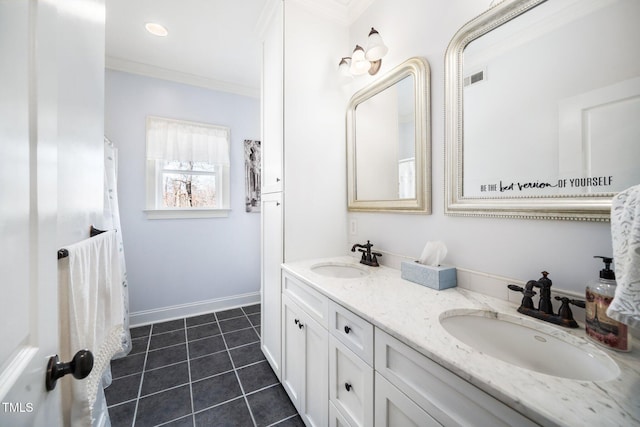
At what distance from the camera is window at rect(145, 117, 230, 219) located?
8.57 feet

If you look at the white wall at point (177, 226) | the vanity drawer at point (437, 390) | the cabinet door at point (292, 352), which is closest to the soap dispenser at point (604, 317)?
the vanity drawer at point (437, 390)

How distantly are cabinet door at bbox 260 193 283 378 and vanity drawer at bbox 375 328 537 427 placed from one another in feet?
3.29

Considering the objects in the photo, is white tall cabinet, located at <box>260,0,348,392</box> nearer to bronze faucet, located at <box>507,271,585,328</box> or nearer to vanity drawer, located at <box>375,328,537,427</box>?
vanity drawer, located at <box>375,328,537,427</box>

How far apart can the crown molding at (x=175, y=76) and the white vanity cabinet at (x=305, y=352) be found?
2487 millimetres

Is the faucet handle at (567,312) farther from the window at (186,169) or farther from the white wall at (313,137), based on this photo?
the window at (186,169)

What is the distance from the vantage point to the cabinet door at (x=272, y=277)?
1.70 meters

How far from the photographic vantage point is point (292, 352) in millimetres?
1504

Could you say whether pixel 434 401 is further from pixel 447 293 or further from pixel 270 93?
pixel 270 93

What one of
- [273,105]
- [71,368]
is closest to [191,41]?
[273,105]

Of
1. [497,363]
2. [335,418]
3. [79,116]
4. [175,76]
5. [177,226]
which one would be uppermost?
[175,76]

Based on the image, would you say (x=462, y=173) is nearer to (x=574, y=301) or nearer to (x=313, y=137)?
(x=574, y=301)

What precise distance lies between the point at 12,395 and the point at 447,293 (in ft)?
4.07

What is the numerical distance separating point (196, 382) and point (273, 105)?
2083 millimetres

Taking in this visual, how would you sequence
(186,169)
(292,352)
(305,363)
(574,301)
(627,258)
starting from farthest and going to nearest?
(186,169)
(292,352)
(305,363)
(574,301)
(627,258)
